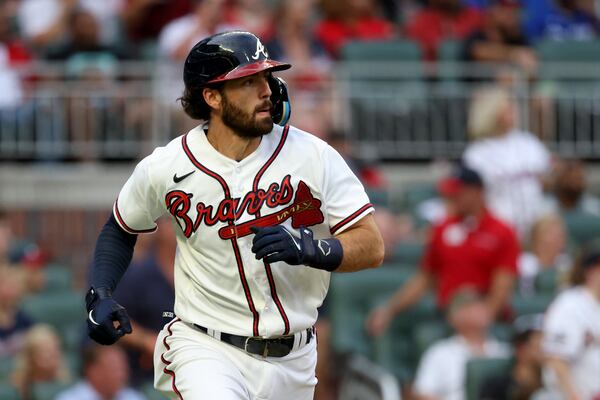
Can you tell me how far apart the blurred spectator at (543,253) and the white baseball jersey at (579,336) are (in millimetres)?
1770

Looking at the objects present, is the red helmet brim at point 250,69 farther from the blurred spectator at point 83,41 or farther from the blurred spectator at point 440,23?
the blurred spectator at point 440,23

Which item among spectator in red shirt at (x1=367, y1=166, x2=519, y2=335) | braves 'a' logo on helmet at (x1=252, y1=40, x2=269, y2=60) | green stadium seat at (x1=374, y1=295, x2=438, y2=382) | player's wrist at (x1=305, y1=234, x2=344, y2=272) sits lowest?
green stadium seat at (x1=374, y1=295, x2=438, y2=382)

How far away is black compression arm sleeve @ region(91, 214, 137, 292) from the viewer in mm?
5375

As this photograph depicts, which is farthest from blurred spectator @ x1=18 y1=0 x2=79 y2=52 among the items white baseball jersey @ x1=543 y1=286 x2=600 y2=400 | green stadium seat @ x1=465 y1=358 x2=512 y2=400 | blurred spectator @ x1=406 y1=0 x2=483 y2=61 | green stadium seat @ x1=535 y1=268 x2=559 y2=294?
white baseball jersey @ x1=543 y1=286 x2=600 y2=400

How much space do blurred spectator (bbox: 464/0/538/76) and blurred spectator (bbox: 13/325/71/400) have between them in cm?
548

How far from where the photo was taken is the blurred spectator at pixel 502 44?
12.8m

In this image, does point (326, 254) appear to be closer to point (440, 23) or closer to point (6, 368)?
point (6, 368)

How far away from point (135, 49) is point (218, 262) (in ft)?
24.9

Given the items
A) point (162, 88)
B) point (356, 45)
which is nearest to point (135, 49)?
point (162, 88)

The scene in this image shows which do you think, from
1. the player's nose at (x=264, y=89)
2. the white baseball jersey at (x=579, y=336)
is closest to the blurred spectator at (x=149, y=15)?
the white baseball jersey at (x=579, y=336)

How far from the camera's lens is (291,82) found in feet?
40.1

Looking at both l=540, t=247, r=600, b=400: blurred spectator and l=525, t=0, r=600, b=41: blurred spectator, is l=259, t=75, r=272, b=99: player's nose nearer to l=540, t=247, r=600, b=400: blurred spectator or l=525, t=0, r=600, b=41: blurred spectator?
l=540, t=247, r=600, b=400: blurred spectator

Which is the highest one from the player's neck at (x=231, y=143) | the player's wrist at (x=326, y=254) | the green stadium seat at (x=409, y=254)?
the player's neck at (x=231, y=143)

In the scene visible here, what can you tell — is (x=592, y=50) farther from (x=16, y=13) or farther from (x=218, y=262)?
(x=218, y=262)
